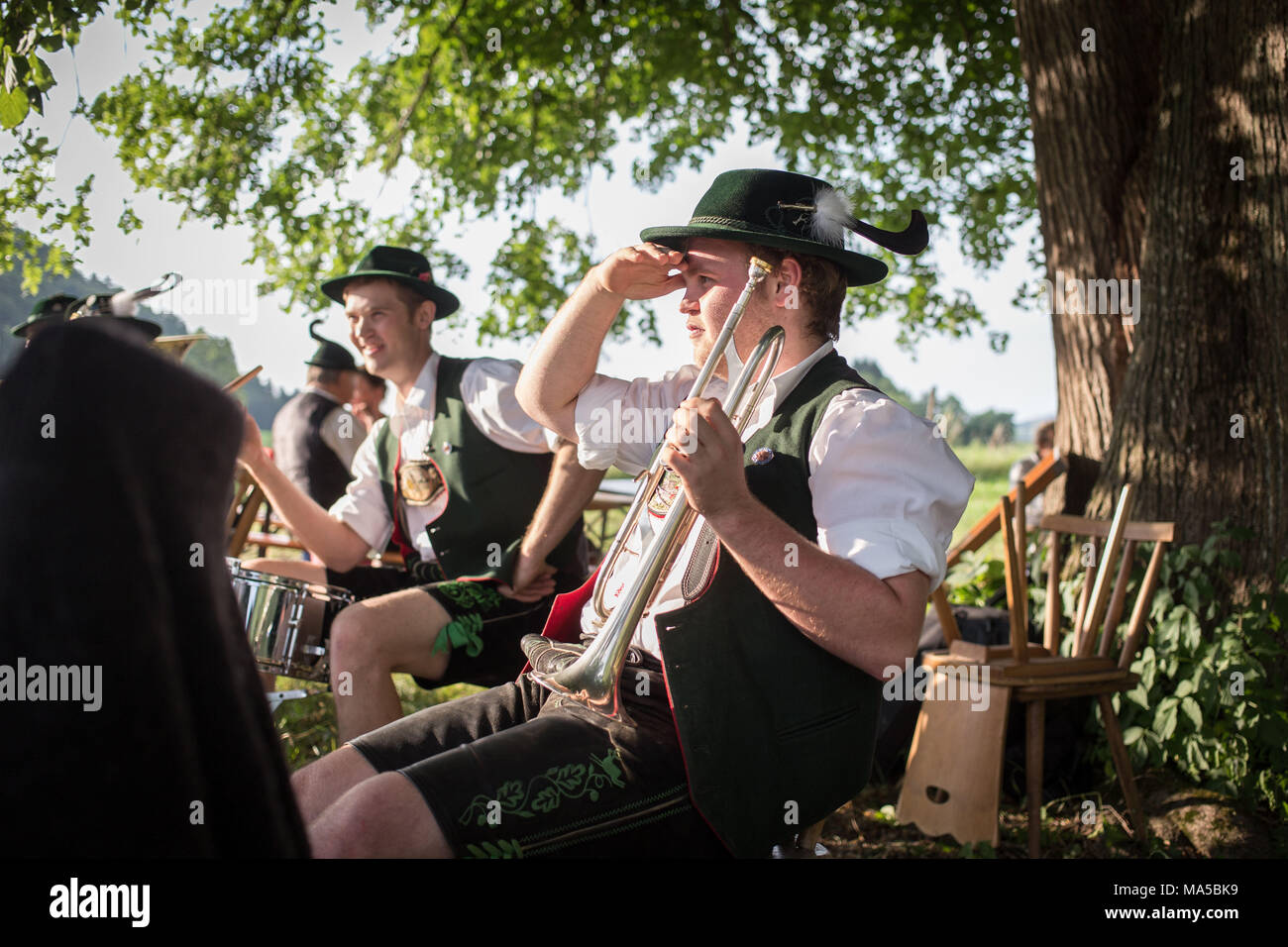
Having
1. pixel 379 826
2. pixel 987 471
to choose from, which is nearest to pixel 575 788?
pixel 379 826

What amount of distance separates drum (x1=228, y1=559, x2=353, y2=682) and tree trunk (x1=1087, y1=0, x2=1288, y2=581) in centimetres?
298

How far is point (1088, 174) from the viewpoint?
4723 millimetres

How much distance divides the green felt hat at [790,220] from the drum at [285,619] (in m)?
A: 1.73

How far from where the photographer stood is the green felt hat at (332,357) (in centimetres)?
625

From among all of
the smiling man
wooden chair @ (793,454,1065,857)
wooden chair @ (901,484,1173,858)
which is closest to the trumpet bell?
wooden chair @ (793,454,1065,857)

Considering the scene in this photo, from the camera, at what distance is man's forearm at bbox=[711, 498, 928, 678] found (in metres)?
1.67

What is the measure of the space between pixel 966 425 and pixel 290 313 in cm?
1736

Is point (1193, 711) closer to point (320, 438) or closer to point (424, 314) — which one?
point (424, 314)

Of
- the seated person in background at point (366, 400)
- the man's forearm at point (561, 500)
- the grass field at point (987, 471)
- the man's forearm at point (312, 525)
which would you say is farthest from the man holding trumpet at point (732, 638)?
the grass field at point (987, 471)

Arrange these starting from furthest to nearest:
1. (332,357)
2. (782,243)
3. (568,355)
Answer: (332,357) < (568,355) < (782,243)

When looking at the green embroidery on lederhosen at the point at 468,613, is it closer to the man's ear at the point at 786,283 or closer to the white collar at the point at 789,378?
the white collar at the point at 789,378

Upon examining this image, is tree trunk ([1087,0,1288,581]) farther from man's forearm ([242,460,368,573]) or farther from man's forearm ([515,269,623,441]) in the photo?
man's forearm ([242,460,368,573])

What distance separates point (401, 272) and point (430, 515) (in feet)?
2.98
